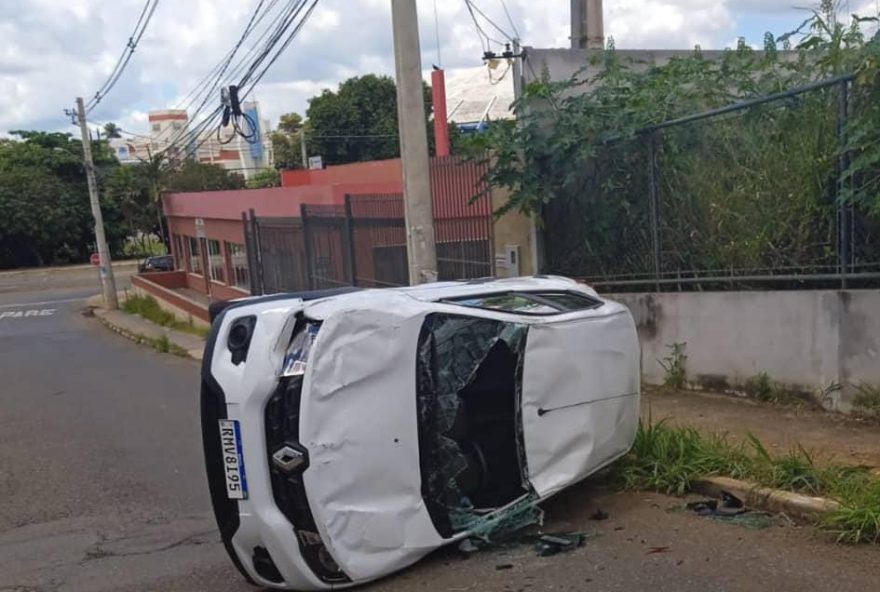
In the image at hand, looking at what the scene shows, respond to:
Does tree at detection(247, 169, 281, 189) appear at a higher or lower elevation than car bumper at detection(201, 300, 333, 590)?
higher

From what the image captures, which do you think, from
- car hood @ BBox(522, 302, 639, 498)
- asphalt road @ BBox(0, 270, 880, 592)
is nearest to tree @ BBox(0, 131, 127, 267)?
asphalt road @ BBox(0, 270, 880, 592)

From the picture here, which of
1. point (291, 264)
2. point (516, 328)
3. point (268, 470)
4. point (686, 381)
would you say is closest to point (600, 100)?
point (686, 381)

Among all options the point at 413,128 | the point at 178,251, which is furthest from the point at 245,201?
the point at 413,128

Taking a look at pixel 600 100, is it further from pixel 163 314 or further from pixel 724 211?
pixel 163 314

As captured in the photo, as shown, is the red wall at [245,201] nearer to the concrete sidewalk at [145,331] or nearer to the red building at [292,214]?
the red building at [292,214]

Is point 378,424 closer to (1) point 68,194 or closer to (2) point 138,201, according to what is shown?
(2) point 138,201

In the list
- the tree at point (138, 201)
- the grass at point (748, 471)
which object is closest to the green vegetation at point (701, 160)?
the grass at point (748, 471)

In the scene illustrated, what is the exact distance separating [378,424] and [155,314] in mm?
28424

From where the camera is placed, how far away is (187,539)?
586 centimetres

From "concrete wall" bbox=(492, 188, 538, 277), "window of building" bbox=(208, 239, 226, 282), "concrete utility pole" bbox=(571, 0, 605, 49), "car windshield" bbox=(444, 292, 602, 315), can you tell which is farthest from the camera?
"window of building" bbox=(208, 239, 226, 282)

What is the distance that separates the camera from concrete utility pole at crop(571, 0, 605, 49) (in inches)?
487

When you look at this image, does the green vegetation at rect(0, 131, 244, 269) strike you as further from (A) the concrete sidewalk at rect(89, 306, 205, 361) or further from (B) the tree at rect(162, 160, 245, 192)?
(A) the concrete sidewalk at rect(89, 306, 205, 361)

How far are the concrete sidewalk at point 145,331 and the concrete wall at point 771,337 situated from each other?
1072cm

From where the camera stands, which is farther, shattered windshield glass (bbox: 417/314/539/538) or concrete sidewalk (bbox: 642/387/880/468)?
concrete sidewalk (bbox: 642/387/880/468)
